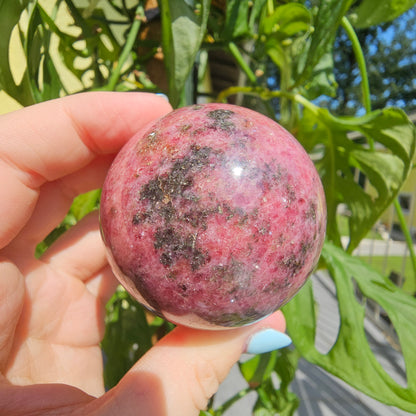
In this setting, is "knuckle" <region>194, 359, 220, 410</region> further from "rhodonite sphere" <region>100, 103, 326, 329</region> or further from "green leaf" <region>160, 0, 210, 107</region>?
"green leaf" <region>160, 0, 210, 107</region>

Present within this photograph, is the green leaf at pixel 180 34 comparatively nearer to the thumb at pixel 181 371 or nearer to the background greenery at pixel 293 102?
the background greenery at pixel 293 102

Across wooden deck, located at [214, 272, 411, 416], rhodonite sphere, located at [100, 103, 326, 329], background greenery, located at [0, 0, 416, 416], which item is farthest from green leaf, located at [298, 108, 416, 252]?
wooden deck, located at [214, 272, 411, 416]

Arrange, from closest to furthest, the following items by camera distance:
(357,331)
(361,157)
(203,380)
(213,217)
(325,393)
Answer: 1. (213,217)
2. (203,380)
3. (357,331)
4. (361,157)
5. (325,393)

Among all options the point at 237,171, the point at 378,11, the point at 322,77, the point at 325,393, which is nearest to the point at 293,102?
the point at 322,77

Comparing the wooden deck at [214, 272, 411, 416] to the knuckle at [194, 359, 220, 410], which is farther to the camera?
the wooden deck at [214, 272, 411, 416]

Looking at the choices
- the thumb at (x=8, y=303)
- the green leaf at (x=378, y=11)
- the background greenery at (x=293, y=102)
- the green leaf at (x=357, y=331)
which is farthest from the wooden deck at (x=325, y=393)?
the green leaf at (x=378, y=11)

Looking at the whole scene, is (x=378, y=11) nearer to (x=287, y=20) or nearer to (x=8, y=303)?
(x=287, y=20)


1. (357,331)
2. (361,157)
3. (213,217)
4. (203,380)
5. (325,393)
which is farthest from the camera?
(325,393)
